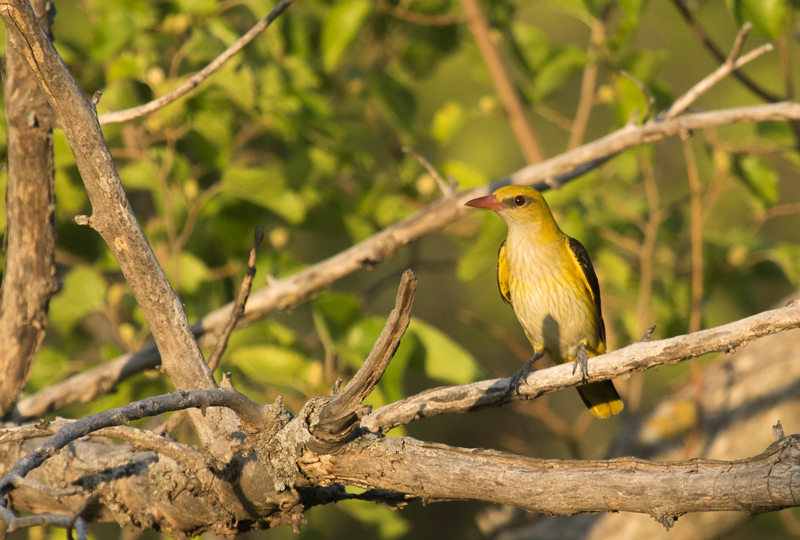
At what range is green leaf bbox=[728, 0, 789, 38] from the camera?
11.8 ft

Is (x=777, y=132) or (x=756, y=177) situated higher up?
(x=777, y=132)

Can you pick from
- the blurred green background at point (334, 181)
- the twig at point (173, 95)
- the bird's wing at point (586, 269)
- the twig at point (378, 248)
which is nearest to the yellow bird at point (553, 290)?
the bird's wing at point (586, 269)

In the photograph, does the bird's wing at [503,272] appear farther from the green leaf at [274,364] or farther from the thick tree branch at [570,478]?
the thick tree branch at [570,478]

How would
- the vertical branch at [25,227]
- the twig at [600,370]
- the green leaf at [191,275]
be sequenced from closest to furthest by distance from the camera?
the twig at [600,370], the vertical branch at [25,227], the green leaf at [191,275]

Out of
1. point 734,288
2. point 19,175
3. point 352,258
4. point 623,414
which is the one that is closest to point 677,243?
point 734,288

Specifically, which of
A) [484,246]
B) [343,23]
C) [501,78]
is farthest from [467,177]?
[343,23]

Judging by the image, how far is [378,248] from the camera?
3.61 meters

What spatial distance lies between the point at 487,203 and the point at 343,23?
1.57 m

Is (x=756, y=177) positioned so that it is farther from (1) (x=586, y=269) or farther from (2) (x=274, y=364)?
(2) (x=274, y=364)

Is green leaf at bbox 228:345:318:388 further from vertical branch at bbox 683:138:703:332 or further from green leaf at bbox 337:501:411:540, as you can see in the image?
vertical branch at bbox 683:138:703:332

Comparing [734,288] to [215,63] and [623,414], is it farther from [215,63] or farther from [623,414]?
[215,63]

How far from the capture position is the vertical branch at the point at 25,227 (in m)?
2.93

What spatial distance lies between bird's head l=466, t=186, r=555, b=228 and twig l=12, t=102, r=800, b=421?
7cm

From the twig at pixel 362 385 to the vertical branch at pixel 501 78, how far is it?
352cm
